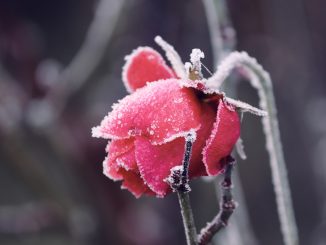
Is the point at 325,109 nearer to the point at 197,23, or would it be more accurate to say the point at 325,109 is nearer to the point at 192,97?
the point at 197,23

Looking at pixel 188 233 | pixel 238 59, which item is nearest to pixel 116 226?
pixel 238 59

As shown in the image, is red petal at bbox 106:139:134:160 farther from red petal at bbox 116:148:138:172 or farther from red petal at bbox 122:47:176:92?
red petal at bbox 122:47:176:92

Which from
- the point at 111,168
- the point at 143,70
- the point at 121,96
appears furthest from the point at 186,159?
the point at 121,96

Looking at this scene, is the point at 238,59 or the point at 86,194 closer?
the point at 238,59

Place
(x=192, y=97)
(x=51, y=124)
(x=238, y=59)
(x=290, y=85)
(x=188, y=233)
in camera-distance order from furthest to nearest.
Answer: (x=290, y=85) < (x=51, y=124) < (x=238, y=59) < (x=192, y=97) < (x=188, y=233)

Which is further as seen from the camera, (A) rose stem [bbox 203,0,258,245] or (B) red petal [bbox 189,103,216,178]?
(A) rose stem [bbox 203,0,258,245]

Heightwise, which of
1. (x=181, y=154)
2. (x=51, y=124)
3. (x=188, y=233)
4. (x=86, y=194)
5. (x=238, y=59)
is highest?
(x=51, y=124)

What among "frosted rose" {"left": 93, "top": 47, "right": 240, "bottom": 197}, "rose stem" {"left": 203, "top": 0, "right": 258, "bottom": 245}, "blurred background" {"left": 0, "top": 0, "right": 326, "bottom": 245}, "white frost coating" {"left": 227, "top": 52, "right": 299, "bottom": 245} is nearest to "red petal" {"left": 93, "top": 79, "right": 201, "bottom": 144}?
"frosted rose" {"left": 93, "top": 47, "right": 240, "bottom": 197}

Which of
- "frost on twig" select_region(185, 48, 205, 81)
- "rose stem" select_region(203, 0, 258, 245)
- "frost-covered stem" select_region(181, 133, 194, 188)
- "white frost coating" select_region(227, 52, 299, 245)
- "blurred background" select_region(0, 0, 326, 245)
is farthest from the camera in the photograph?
"blurred background" select_region(0, 0, 326, 245)
